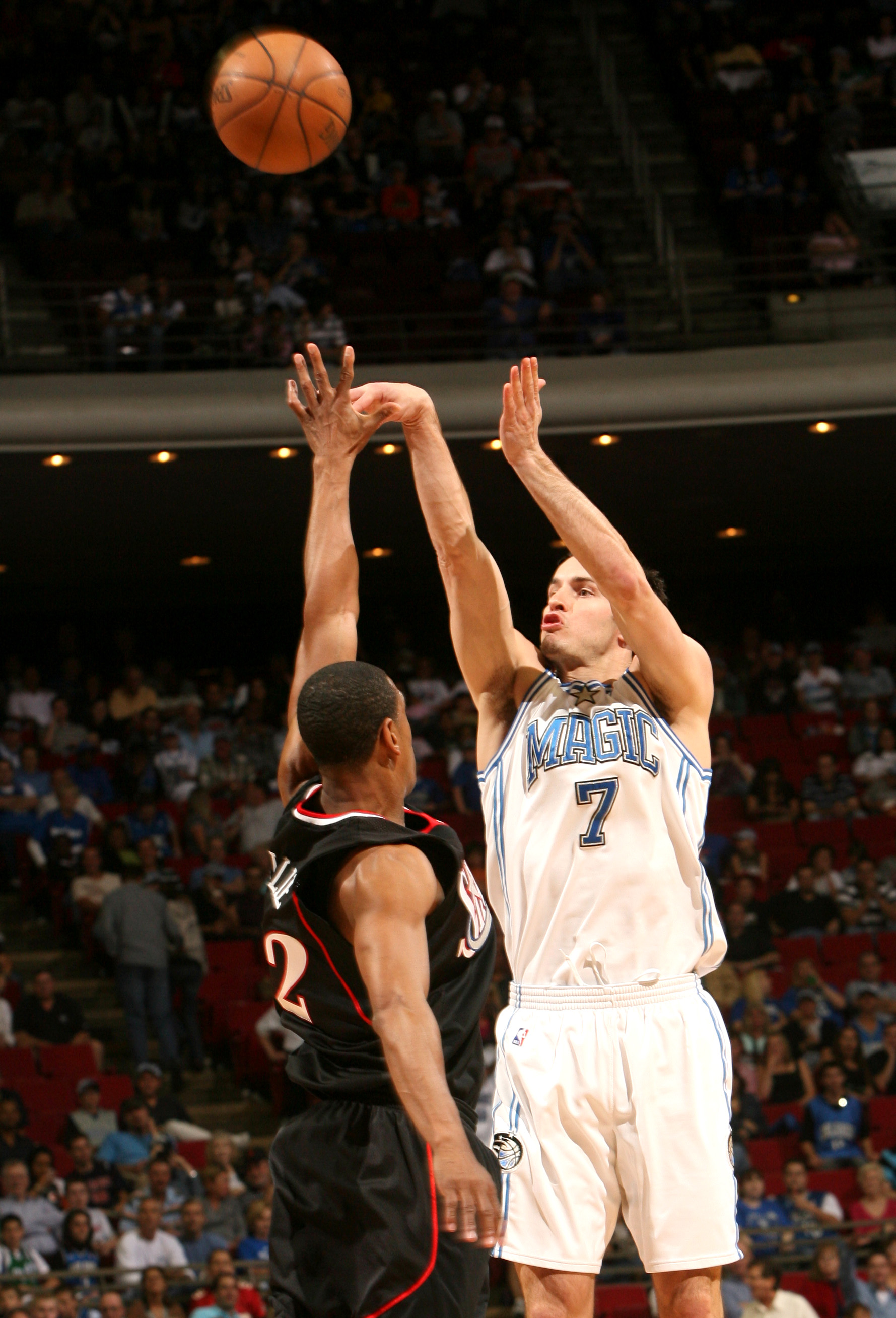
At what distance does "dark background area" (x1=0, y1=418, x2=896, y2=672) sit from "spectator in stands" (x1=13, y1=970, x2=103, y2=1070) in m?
3.84

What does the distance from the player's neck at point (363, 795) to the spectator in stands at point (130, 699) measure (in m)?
10.7

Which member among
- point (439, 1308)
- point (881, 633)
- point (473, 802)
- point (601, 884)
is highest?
point (881, 633)

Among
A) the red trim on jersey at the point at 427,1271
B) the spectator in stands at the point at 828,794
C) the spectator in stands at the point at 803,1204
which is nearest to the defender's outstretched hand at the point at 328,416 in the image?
the red trim on jersey at the point at 427,1271

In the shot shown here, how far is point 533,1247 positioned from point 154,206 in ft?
37.7

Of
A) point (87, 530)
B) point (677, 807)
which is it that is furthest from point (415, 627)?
point (677, 807)

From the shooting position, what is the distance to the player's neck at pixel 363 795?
2867mm

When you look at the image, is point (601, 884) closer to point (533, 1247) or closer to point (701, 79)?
point (533, 1247)

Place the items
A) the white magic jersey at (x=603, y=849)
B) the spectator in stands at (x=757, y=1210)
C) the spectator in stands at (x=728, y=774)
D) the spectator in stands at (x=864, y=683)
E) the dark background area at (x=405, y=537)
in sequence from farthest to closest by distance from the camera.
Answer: the spectator in stands at (x=864, y=683)
the spectator in stands at (x=728, y=774)
the dark background area at (x=405, y=537)
the spectator in stands at (x=757, y=1210)
the white magic jersey at (x=603, y=849)

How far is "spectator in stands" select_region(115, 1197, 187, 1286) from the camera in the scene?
8.31 metres

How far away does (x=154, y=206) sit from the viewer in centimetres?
1335

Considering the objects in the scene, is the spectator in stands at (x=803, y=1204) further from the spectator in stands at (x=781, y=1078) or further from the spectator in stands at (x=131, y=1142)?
the spectator in stands at (x=131, y=1142)

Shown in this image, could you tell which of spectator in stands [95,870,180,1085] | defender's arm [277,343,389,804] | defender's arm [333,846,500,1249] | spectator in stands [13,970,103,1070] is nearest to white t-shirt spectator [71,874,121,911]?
spectator in stands [95,870,180,1085]

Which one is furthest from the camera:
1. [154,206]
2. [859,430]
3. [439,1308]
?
[154,206]

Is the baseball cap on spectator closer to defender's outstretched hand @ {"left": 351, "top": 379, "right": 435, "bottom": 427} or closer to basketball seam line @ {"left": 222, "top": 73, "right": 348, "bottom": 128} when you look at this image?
basketball seam line @ {"left": 222, "top": 73, "right": 348, "bottom": 128}
